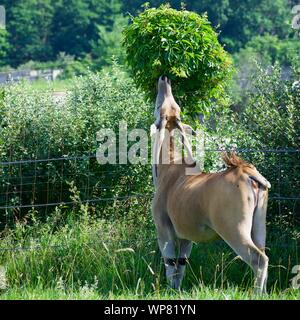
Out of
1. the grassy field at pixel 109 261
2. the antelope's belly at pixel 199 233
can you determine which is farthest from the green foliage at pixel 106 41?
the antelope's belly at pixel 199 233

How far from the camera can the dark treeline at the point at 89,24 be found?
59.4 metres

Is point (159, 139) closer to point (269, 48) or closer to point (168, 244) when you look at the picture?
point (168, 244)

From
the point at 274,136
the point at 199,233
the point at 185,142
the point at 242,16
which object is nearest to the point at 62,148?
the point at 185,142

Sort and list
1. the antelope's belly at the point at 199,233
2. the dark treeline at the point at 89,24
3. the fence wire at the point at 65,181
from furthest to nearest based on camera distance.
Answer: the dark treeline at the point at 89,24
the fence wire at the point at 65,181
the antelope's belly at the point at 199,233

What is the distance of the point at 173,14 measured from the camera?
10086mm

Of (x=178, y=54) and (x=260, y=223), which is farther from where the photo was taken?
(x=178, y=54)

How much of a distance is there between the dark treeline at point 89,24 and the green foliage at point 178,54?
156ft

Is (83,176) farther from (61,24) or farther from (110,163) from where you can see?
(61,24)

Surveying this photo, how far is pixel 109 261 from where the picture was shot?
975 cm

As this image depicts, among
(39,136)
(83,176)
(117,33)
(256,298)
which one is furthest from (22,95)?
(117,33)

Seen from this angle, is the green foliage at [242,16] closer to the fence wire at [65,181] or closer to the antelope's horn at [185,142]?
the fence wire at [65,181]

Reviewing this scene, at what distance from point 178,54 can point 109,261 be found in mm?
2344

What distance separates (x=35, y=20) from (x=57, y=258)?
5591cm

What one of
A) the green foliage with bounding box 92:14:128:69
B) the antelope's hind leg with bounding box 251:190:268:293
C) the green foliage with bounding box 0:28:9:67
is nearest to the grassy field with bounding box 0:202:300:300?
the antelope's hind leg with bounding box 251:190:268:293
